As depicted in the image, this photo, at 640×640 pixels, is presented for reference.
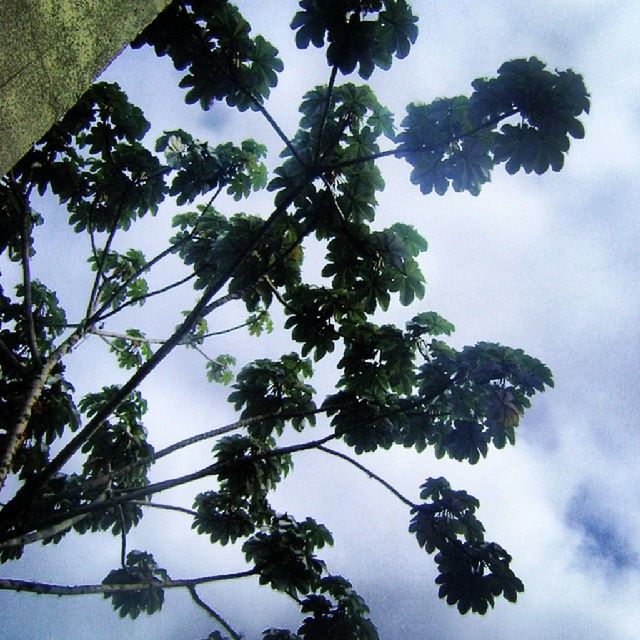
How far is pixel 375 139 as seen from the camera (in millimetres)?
4770

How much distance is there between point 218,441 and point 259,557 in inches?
47.6

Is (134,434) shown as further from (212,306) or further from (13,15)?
(13,15)

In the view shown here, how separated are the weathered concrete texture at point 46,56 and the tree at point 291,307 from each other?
2.33 m

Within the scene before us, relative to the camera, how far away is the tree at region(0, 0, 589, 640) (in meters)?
3.77

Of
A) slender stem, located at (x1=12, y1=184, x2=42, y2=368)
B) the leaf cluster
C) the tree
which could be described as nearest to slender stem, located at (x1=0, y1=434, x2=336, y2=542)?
the tree

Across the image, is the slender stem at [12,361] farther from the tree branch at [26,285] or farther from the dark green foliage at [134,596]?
the dark green foliage at [134,596]

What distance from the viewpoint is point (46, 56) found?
1.30 m

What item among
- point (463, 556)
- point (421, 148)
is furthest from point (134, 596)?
point (421, 148)

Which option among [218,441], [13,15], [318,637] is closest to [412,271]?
[218,441]

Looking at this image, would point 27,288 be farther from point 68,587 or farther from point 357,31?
point 357,31

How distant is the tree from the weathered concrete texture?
233 cm

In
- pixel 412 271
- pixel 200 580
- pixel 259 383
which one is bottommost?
pixel 200 580

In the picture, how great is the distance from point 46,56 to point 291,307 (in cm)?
380

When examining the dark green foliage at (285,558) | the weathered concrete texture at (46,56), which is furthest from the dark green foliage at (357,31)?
the dark green foliage at (285,558)
